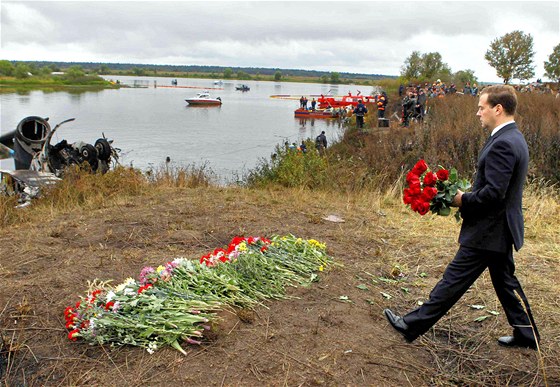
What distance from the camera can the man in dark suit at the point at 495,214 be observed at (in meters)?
3.12

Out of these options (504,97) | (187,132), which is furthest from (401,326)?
(187,132)

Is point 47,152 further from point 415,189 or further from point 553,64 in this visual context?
point 553,64

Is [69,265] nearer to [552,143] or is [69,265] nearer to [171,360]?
[171,360]

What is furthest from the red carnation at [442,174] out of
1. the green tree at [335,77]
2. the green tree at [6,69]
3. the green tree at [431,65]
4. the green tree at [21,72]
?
the green tree at [335,77]

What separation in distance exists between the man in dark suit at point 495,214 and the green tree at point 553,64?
48.4 metres

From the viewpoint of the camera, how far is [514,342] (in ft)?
11.9

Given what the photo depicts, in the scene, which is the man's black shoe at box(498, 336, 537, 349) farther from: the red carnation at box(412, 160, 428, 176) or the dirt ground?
the red carnation at box(412, 160, 428, 176)

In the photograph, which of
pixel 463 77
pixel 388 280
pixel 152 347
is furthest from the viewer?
pixel 463 77

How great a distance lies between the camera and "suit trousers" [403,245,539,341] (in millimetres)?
Result: 3326

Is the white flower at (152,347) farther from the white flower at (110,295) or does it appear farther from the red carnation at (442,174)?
the red carnation at (442,174)

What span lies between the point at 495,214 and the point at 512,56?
44771mm

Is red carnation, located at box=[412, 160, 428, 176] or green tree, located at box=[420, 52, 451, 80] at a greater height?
green tree, located at box=[420, 52, 451, 80]

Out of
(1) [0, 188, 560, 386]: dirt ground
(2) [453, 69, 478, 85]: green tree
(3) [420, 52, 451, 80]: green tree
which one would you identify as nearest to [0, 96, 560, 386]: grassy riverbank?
(1) [0, 188, 560, 386]: dirt ground

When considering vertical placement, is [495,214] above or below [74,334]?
above
